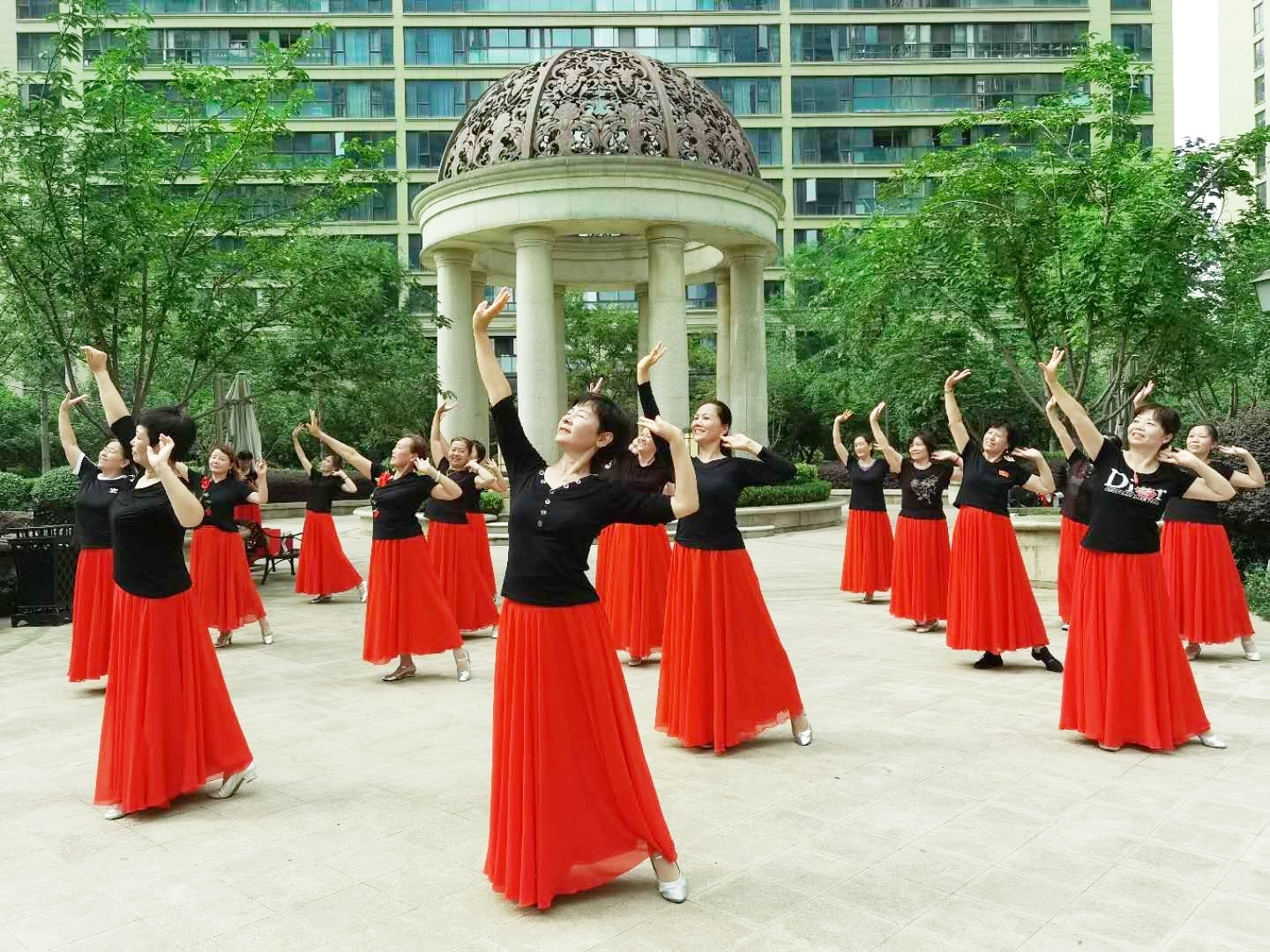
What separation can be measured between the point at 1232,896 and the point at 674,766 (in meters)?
2.82

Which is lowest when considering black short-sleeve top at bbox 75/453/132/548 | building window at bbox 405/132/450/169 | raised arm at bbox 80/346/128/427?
black short-sleeve top at bbox 75/453/132/548

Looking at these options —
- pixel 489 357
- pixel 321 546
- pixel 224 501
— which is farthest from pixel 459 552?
pixel 489 357

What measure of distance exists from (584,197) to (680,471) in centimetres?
1531

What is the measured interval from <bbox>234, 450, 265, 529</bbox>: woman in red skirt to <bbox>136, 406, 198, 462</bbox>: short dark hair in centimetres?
576

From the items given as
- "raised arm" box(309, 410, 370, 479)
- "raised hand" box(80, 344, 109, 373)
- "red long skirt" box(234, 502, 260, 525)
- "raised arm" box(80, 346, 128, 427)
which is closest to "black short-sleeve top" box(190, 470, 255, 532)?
"raised arm" box(309, 410, 370, 479)

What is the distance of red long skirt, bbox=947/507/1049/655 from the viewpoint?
8234mm

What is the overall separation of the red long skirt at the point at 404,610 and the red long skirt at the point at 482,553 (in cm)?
186

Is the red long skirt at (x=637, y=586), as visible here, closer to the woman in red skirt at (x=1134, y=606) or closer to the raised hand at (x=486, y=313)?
the woman in red skirt at (x=1134, y=606)

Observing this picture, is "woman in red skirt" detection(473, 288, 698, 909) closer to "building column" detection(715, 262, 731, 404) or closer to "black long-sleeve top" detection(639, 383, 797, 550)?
"black long-sleeve top" detection(639, 383, 797, 550)

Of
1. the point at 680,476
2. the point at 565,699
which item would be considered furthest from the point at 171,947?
the point at 680,476

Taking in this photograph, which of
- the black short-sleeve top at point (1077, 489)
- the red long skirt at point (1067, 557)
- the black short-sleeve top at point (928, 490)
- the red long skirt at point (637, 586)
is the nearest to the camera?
the black short-sleeve top at point (1077, 489)

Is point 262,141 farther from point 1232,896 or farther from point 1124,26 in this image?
point 1124,26

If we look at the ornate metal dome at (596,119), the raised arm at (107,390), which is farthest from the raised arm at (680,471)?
the ornate metal dome at (596,119)

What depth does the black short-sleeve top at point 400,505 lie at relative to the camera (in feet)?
27.5
